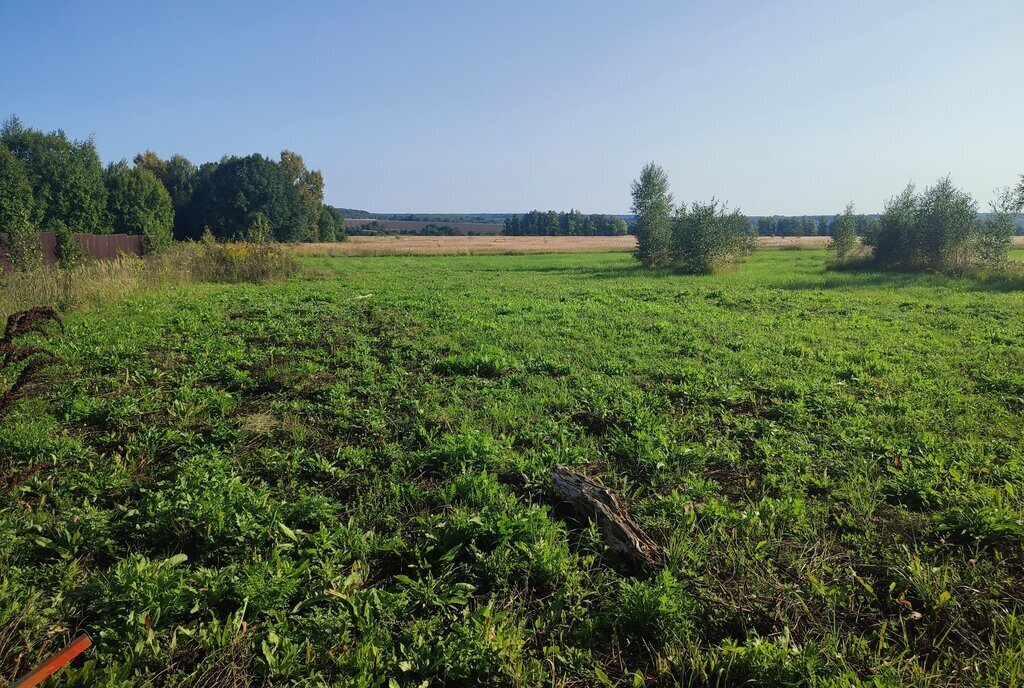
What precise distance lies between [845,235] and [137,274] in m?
35.5

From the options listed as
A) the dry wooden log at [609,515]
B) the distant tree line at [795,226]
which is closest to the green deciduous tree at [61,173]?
the dry wooden log at [609,515]

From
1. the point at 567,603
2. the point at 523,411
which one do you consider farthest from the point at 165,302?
the point at 567,603

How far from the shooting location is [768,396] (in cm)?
596

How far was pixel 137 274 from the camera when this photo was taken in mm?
14453

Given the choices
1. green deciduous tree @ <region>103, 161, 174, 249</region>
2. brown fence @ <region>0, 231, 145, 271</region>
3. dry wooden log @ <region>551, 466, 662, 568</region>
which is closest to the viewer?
dry wooden log @ <region>551, 466, 662, 568</region>

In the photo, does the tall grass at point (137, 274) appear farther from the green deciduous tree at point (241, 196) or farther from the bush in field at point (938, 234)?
the green deciduous tree at point (241, 196)

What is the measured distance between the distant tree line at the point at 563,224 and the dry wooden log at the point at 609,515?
11530 cm

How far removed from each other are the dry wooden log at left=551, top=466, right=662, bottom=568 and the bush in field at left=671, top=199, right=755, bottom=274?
2425cm

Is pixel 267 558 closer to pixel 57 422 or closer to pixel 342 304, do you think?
pixel 57 422

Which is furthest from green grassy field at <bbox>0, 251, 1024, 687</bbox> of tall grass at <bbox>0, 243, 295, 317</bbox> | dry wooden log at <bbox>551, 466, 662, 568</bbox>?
tall grass at <bbox>0, 243, 295, 317</bbox>

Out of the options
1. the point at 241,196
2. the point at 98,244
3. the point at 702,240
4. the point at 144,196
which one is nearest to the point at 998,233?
the point at 702,240

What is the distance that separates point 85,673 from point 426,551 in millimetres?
1608

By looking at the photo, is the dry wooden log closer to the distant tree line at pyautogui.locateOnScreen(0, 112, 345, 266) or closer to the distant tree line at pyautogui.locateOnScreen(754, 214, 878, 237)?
the distant tree line at pyautogui.locateOnScreen(0, 112, 345, 266)

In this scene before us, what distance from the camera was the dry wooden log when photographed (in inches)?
120
